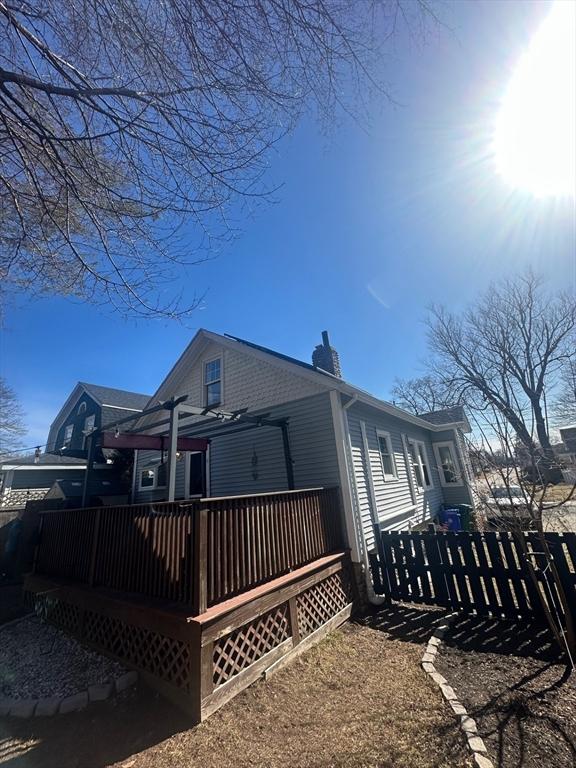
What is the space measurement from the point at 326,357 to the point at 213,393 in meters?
3.89

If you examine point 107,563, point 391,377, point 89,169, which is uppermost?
point 391,377

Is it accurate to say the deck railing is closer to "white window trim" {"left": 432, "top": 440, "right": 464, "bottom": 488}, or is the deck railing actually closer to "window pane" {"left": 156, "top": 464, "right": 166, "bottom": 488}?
"window pane" {"left": 156, "top": 464, "right": 166, "bottom": 488}

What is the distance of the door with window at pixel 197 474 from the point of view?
32.4 feet

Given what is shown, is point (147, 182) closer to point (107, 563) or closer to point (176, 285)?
point (176, 285)

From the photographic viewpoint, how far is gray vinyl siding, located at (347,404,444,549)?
7.20 meters

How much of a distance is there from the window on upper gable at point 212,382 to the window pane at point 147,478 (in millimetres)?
3920

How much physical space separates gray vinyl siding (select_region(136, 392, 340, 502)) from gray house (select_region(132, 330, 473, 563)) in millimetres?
25

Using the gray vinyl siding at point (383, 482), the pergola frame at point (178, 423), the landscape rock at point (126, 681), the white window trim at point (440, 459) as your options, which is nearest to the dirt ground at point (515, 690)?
the gray vinyl siding at point (383, 482)

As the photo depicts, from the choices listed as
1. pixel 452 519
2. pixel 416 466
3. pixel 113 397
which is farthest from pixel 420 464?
pixel 113 397

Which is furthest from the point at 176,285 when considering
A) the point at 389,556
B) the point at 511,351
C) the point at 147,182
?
the point at 511,351

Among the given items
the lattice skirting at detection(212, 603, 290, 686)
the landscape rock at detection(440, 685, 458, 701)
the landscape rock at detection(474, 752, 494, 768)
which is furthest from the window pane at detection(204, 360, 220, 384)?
the landscape rock at detection(474, 752, 494, 768)

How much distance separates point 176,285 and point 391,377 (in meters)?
32.6

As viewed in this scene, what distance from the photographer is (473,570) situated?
533 centimetres

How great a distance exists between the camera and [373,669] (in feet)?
12.8
